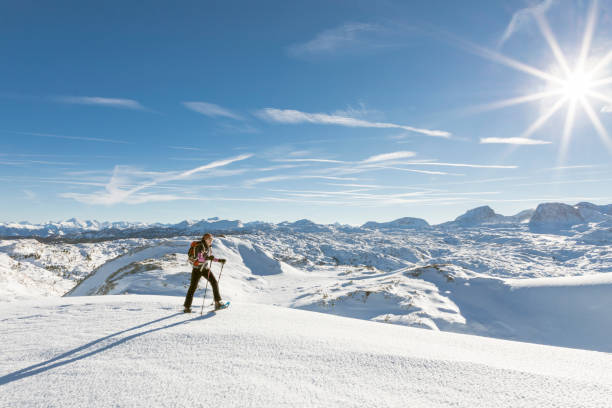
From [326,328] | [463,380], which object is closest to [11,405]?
[326,328]

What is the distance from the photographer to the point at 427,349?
14.7 feet

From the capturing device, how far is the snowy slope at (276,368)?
2.98m

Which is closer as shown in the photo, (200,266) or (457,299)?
(200,266)

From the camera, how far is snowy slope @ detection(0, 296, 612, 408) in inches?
117

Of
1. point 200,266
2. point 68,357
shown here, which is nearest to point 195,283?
point 200,266

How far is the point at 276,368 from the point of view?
370 centimetres

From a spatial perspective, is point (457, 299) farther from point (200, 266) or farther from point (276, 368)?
point (276, 368)

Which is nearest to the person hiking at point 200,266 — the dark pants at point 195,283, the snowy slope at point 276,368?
the dark pants at point 195,283

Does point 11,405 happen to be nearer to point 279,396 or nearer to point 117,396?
point 117,396

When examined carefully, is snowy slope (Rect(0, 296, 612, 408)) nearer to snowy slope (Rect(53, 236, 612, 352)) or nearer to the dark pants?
the dark pants

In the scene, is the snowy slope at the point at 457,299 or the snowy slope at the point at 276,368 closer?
the snowy slope at the point at 276,368

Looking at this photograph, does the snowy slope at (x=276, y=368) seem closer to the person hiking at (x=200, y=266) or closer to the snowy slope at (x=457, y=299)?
the person hiking at (x=200, y=266)

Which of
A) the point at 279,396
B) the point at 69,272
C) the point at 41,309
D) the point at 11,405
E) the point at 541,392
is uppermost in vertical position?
the point at 541,392

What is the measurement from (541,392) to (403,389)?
1427 millimetres
